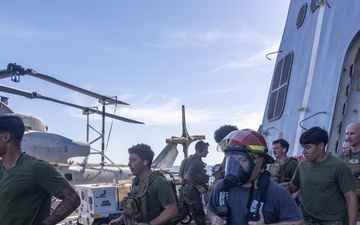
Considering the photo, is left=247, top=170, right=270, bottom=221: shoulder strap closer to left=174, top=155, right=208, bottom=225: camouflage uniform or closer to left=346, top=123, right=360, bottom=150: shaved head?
left=346, top=123, right=360, bottom=150: shaved head

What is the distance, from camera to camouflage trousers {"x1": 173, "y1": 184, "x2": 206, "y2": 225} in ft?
21.2

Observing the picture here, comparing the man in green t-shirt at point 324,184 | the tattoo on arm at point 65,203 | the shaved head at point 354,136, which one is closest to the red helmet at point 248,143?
the man in green t-shirt at point 324,184

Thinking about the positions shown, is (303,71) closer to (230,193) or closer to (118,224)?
(118,224)

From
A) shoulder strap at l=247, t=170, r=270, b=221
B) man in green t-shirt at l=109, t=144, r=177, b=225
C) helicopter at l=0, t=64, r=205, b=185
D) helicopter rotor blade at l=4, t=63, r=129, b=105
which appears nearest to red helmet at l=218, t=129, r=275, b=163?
shoulder strap at l=247, t=170, r=270, b=221

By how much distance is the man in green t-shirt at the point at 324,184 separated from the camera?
321cm

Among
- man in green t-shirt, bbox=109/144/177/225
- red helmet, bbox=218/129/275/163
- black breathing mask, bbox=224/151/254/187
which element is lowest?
man in green t-shirt, bbox=109/144/177/225

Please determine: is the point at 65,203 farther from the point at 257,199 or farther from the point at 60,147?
the point at 60,147

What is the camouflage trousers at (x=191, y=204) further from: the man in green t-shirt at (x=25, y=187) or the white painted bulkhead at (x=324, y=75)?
the man in green t-shirt at (x=25, y=187)

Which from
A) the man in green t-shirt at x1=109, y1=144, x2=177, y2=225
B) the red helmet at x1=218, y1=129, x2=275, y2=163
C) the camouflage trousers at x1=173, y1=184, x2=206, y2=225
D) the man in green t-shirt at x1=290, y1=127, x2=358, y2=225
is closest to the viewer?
the red helmet at x1=218, y1=129, x2=275, y2=163

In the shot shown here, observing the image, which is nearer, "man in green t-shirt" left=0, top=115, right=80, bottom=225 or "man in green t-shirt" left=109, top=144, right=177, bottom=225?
"man in green t-shirt" left=0, top=115, right=80, bottom=225

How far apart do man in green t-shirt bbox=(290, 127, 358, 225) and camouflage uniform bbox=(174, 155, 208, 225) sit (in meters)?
3.22

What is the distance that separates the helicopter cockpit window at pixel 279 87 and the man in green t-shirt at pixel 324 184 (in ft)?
10.1

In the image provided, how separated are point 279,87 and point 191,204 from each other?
2.35 m

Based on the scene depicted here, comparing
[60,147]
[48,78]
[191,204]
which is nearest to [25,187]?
[191,204]
